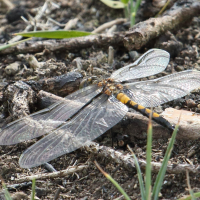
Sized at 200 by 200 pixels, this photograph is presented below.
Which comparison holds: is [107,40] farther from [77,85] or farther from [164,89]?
[164,89]

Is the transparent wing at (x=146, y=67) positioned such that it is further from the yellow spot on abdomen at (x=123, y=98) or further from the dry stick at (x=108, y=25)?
the dry stick at (x=108, y=25)

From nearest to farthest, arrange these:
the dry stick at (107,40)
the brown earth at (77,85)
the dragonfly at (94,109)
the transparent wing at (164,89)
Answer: the brown earth at (77,85) < the dragonfly at (94,109) < the transparent wing at (164,89) < the dry stick at (107,40)

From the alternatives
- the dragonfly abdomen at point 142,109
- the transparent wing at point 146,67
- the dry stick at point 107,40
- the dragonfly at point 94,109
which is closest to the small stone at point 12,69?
the dry stick at point 107,40

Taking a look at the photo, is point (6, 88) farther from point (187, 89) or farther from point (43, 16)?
point (43, 16)

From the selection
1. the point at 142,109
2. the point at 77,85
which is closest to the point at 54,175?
the point at 142,109

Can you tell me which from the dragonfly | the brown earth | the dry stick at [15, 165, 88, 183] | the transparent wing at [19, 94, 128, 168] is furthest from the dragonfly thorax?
the dry stick at [15, 165, 88, 183]

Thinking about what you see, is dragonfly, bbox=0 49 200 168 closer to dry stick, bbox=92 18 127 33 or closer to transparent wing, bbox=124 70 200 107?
transparent wing, bbox=124 70 200 107

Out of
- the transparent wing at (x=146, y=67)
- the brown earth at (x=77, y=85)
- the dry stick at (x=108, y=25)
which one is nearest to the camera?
the brown earth at (x=77, y=85)

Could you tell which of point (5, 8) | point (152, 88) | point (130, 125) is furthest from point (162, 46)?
point (5, 8)
